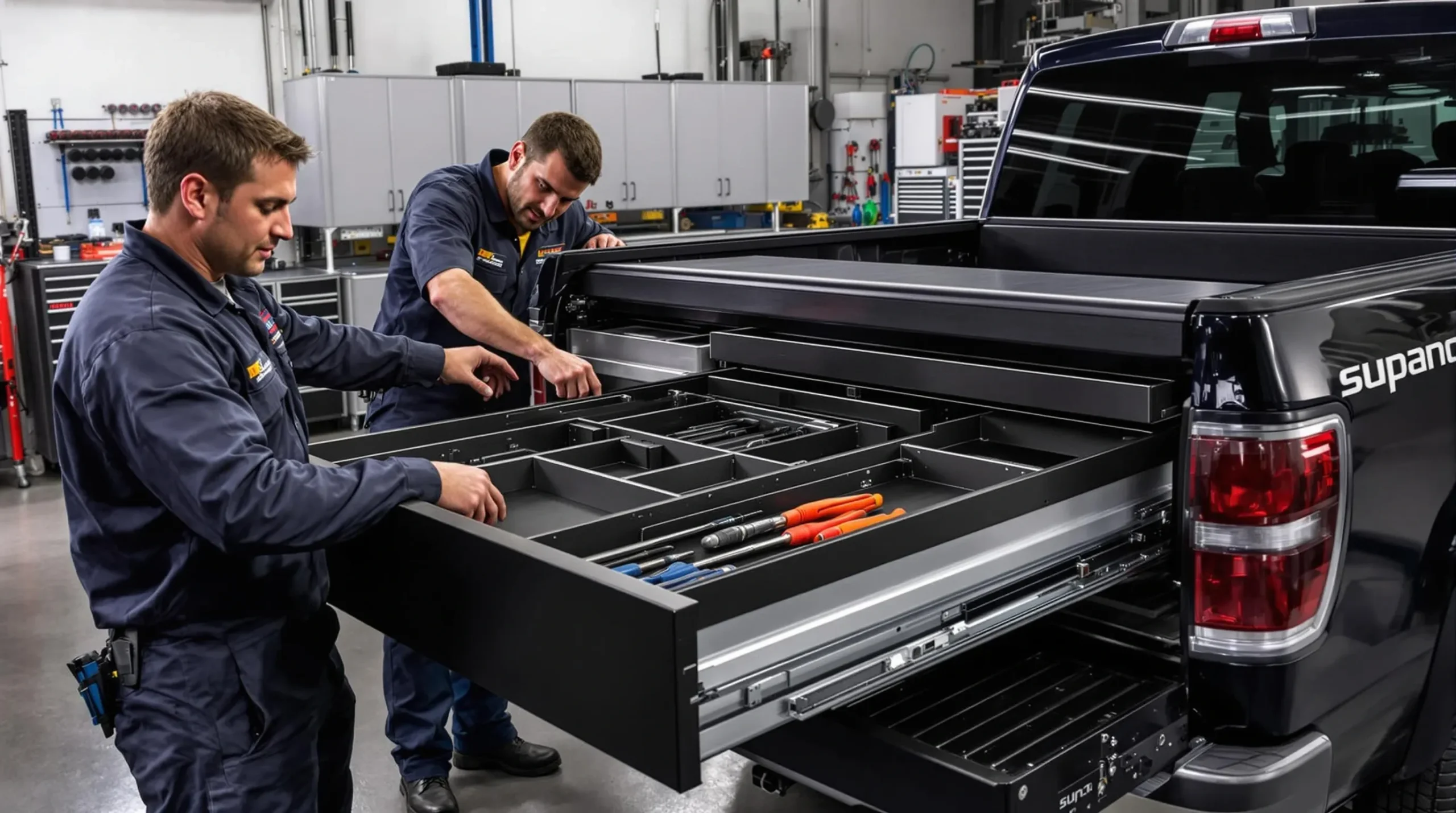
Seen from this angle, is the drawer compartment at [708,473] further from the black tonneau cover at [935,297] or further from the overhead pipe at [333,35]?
the overhead pipe at [333,35]

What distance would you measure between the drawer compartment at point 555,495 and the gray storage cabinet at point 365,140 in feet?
18.1

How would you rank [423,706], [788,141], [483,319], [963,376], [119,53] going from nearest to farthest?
1. [963,376]
2. [483,319]
3. [423,706]
4. [119,53]
5. [788,141]

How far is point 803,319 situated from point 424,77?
18.6 ft

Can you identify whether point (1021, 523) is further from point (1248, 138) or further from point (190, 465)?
point (1248, 138)

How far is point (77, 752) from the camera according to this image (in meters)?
3.35

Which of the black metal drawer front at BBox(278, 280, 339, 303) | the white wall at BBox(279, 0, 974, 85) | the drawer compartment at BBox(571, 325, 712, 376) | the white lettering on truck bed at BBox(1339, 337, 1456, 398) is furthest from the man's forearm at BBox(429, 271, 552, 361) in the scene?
the white wall at BBox(279, 0, 974, 85)

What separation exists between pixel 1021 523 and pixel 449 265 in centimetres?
173

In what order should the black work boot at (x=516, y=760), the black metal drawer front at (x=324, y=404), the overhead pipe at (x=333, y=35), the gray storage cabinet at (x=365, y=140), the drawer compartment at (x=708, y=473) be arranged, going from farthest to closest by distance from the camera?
the overhead pipe at (x=333, y=35), the gray storage cabinet at (x=365, y=140), the black metal drawer front at (x=324, y=404), the black work boot at (x=516, y=760), the drawer compartment at (x=708, y=473)

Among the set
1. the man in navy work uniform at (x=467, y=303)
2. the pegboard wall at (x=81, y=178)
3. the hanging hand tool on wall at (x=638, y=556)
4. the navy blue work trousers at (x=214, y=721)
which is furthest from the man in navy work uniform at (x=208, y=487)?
the pegboard wall at (x=81, y=178)

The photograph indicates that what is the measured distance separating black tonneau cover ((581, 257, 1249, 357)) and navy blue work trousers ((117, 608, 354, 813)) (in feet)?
3.36

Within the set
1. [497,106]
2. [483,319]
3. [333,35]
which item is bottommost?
[483,319]

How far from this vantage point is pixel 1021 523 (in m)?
1.63

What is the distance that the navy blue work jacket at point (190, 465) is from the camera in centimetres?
156

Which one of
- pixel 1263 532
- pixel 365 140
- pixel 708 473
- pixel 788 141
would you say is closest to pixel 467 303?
pixel 708 473
